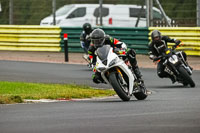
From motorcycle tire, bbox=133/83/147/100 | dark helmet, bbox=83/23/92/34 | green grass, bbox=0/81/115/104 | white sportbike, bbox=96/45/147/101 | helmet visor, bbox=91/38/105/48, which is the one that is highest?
helmet visor, bbox=91/38/105/48

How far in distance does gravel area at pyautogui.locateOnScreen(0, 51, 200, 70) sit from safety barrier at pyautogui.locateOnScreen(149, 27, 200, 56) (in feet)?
0.99

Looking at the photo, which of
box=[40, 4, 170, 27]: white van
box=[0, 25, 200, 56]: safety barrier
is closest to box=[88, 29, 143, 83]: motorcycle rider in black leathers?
box=[0, 25, 200, 56]: safety barrier

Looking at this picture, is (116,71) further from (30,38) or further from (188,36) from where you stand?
(30,38)

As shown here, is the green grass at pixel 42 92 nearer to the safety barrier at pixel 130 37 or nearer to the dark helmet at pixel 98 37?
the dark helmet at pixel 98 37

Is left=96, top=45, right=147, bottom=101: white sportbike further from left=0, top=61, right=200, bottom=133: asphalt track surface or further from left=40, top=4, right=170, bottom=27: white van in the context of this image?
left=40, top=4, right=170, bottom=27: white van

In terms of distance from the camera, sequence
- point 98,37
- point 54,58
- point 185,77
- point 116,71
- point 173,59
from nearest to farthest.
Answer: point 116,71 → point 98,37 → point 185,77 → point 173,59 → point 54,58

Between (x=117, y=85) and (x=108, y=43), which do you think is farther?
(x=108, y=43)

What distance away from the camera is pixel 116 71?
12328mm

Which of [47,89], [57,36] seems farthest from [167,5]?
[47,89]

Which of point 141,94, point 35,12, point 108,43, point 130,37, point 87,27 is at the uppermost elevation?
point 35,12

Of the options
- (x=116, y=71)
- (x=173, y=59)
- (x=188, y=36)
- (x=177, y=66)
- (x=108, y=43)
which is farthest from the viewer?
(x=188, y=36)

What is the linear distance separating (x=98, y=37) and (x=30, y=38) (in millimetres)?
15755

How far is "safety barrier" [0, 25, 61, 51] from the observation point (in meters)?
28.0

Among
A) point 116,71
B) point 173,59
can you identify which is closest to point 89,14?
point 173,59
